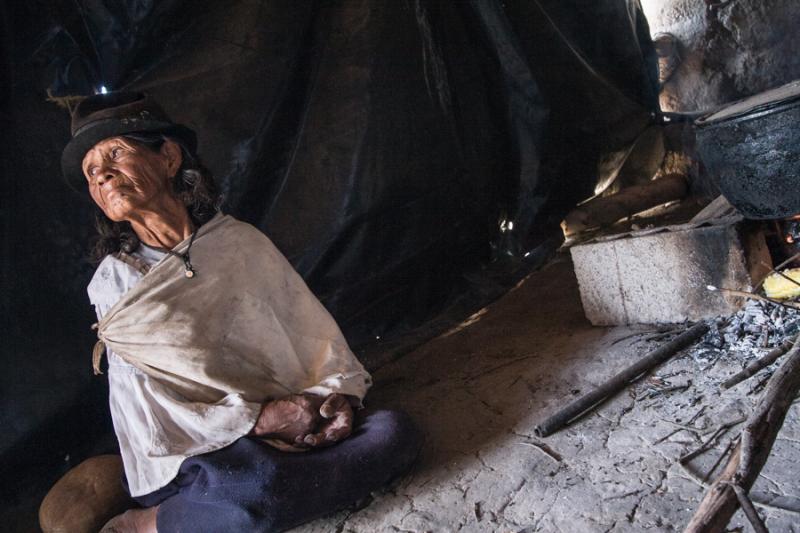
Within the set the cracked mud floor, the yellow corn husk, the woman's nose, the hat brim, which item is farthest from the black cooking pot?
the woman's nose

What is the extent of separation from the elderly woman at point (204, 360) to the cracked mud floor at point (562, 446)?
256mm

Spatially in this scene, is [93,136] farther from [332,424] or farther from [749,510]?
[749,510]

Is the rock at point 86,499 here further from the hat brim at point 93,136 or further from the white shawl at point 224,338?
the hat brim at point 93,136

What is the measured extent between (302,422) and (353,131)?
217 centimetres

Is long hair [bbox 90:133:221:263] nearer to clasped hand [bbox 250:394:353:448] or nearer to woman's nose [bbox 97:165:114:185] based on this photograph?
woman's nose [bbox 97:165:114:185]

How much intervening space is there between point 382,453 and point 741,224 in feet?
7.44

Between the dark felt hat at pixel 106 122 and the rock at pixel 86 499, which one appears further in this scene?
the rock at pixel 86 499

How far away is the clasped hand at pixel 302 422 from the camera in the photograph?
242 cm

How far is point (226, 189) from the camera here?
363cm

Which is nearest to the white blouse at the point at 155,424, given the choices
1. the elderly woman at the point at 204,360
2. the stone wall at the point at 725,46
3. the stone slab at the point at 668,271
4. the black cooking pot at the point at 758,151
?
the elderly woman at the point at 204,360

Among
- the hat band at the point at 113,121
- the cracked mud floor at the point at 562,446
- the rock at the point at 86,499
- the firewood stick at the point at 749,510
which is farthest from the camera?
the rock at the point at 86,499

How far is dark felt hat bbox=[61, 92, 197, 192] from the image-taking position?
8.32ft

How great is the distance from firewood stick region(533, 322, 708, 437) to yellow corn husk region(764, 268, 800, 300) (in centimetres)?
45

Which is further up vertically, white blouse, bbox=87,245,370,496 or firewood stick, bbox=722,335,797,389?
white blouse, bbox=87,245,370,496
